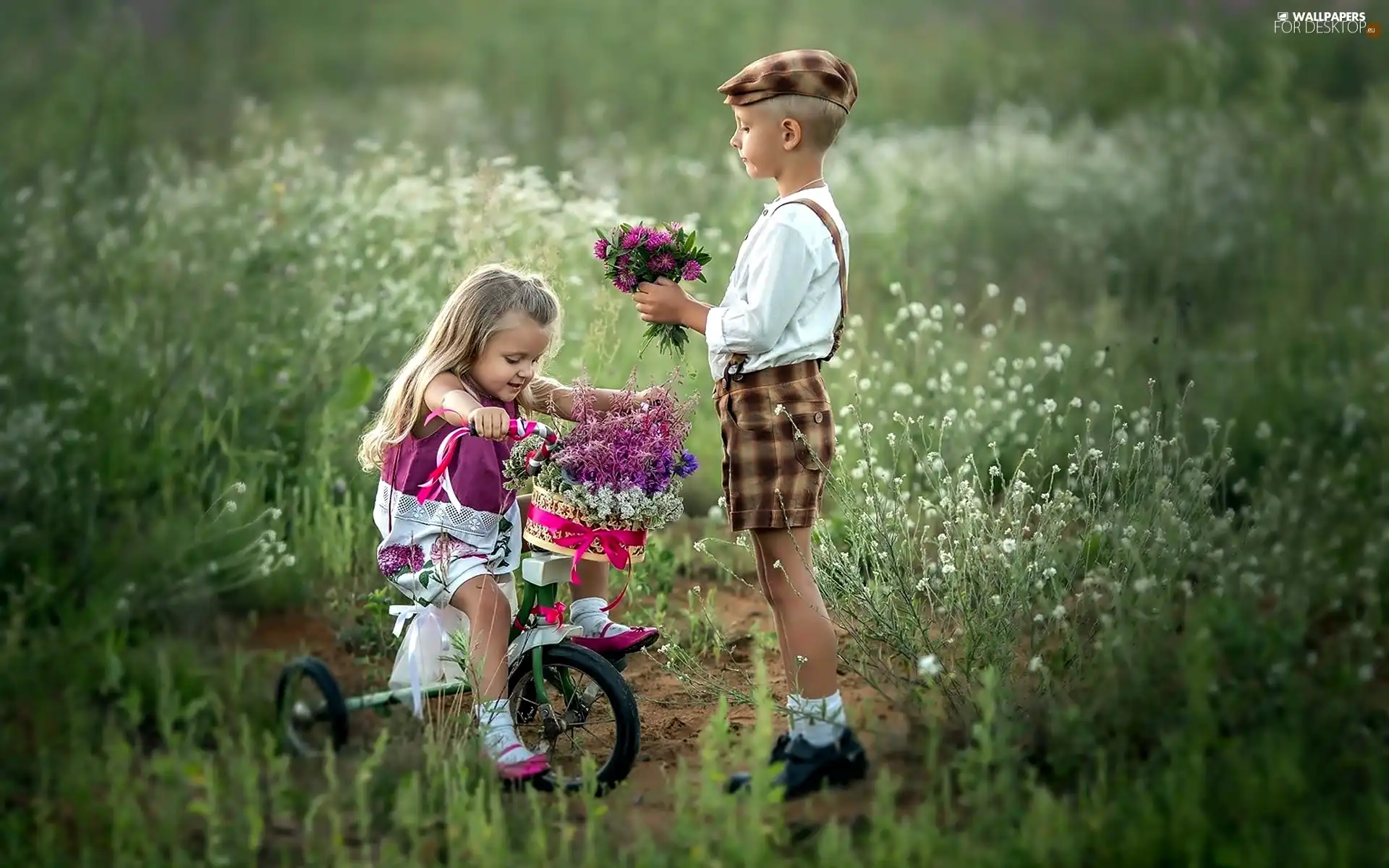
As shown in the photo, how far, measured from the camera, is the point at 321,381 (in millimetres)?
5734

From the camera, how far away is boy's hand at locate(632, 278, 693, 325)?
3807mm

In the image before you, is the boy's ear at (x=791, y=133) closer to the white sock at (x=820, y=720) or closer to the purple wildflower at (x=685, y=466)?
the purple wildflower at (x=685, y=466)

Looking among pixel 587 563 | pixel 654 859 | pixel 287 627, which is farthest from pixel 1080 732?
pixel 287 627

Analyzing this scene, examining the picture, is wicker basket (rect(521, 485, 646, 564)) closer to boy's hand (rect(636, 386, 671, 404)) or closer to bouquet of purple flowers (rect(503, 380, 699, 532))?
bouquet of purple flowers (rect(503, 380, 699, 532))

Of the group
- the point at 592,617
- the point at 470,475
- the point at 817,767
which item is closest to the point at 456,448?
the point at 470,475

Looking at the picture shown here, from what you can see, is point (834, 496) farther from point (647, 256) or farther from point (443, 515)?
point (443, 515)

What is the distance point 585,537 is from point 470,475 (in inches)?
14.1

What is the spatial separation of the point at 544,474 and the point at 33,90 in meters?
6.71

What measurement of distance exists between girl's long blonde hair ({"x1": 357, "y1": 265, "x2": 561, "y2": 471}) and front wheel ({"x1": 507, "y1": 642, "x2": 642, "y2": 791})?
0.76m

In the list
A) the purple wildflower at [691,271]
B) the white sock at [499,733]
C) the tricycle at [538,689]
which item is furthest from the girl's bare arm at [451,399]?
the white sock at [499,733]

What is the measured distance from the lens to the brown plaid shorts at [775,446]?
12.3ft

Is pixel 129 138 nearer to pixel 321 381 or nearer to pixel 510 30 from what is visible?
pixel 321 381

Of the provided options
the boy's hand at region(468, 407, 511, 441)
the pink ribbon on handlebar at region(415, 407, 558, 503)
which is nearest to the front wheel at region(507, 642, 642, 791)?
the pink ribbon on handlebar at region(415, 407, 558, 503)

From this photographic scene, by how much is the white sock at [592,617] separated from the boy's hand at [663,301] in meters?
0.87
